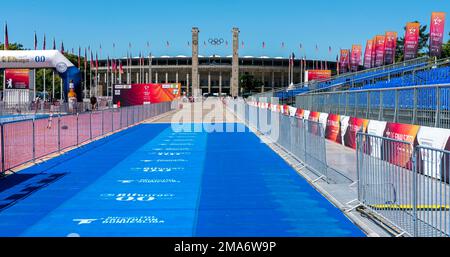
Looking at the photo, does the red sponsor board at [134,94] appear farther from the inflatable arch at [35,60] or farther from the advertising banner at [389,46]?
the advertising banner at [389,46]

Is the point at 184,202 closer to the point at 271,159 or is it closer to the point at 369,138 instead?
the point at 369,138

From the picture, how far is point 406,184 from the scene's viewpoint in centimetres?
745

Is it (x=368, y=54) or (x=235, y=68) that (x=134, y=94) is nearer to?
(x=368, y=54)

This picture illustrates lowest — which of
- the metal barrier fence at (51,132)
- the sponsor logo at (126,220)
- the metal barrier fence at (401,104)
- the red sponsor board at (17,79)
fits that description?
the sponsor logo at (126,220)

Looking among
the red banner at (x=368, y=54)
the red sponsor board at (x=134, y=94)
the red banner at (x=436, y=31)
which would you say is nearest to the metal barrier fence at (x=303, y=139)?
the red banner at (x=436, y=31)

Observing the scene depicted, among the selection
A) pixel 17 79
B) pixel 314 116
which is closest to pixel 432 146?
pixel 314 116

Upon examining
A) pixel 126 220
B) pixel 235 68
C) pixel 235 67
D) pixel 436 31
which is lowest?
pixel 126 220

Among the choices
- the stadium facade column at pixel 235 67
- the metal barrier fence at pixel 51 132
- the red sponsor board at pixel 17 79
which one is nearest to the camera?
the metal barrier fence at pixel 51 132

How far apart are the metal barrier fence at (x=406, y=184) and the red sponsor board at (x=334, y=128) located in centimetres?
1310

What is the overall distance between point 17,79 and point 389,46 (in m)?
43.4

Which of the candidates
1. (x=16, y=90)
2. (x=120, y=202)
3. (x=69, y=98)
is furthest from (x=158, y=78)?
(x=120, y=202)

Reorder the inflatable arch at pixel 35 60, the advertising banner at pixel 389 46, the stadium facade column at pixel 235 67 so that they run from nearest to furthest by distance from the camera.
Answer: the inflatable arch at pixel 35 60 → the advertising banner at pixel 389 46 → the stadium facade column at pixel 235 67

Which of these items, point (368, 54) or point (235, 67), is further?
point (235, 67)

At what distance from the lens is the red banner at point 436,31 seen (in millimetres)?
37312
